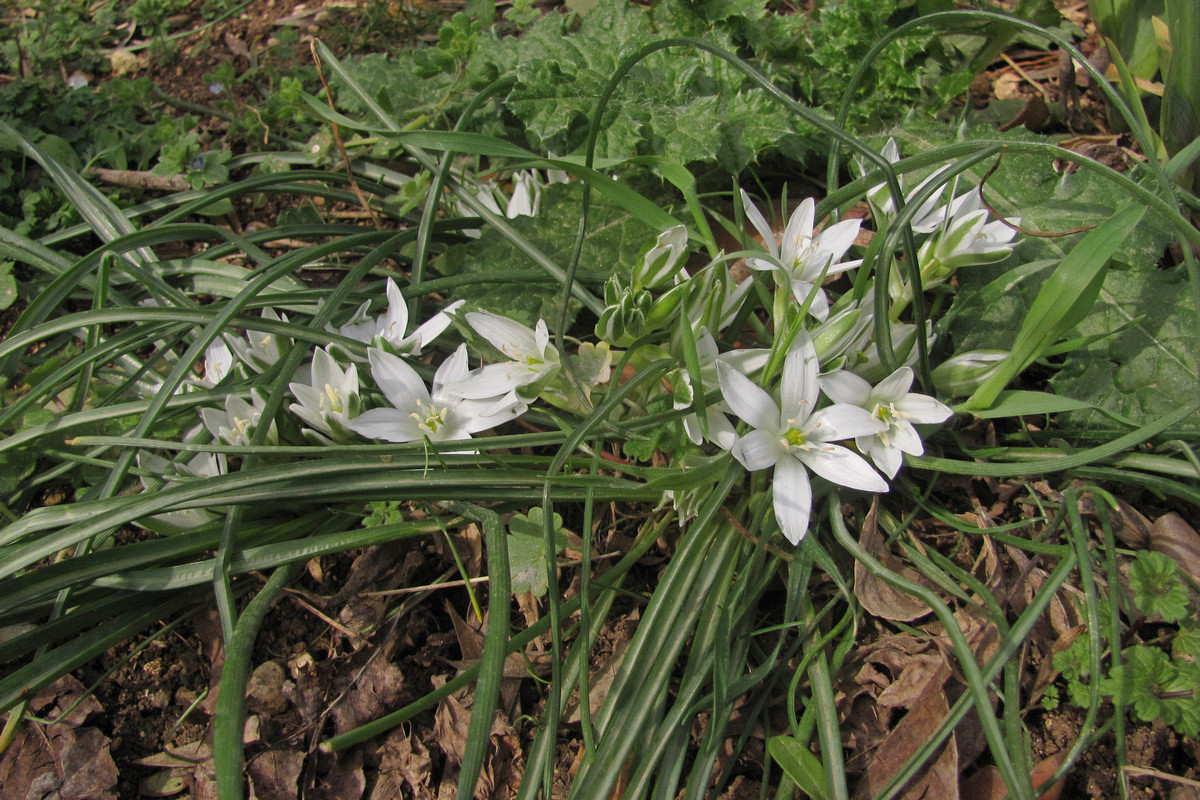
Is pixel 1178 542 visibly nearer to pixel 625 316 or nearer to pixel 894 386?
pixel 894 386

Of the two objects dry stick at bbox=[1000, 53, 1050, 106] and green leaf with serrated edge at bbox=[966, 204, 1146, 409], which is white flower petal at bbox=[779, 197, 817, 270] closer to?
green leaf with serrated edge at bbox=[966, 204, 1146, 409]

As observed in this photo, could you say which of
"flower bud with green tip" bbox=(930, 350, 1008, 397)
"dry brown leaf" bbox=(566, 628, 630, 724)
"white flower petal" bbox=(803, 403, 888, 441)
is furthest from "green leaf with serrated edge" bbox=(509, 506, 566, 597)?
"flower bud with green tip" bbox=(930, 350, 1008, 397)

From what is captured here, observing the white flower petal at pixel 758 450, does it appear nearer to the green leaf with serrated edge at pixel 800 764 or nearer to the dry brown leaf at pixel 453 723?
the green leaf with serrated edge at pixel 800 764

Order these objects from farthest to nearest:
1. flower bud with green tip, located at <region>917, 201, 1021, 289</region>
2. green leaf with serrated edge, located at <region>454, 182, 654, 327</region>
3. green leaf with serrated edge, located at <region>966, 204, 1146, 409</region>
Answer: green leaf with serrated edge, located at <region>454, 182, 654, 327</region> < flower bud with green tip, located at <region>917, 201, 1021, 289</region> < green leaf with serrated edge, located at <region>966, 204, 1146, 409</region>

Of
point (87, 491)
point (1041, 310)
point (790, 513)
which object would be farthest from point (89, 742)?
point (1041, 310)

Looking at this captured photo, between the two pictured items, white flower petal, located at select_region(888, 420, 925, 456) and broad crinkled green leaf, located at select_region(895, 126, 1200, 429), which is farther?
broad crinkled green leaf, located at select_region(895, 126, 1200, 429)
